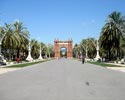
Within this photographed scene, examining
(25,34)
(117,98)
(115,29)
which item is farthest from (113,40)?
(117,98)

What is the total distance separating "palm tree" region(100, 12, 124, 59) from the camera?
71.4m

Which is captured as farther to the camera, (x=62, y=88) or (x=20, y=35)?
(x=20, y=35)

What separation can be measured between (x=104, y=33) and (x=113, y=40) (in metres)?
2.79

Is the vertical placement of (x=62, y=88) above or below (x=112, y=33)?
below

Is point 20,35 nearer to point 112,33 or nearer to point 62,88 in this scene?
point 112,33

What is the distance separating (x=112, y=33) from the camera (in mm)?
71375

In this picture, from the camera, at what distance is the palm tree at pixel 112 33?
71375 mm

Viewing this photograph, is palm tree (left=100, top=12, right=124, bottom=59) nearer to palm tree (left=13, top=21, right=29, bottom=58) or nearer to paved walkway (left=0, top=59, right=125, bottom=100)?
palm tree (left=13, top=21, right=29, bottom=58)

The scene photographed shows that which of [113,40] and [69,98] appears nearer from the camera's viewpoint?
[69,98]

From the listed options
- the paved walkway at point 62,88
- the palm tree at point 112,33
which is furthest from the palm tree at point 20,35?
the paved walkway at point 62,88

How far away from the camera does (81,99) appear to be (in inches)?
396

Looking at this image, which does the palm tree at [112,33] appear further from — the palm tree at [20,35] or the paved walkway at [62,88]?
the paved walkway at [62,88]

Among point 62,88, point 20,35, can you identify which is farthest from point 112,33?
point 62,88

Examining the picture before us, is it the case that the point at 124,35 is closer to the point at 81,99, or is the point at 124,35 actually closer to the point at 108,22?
the point at 108,22
